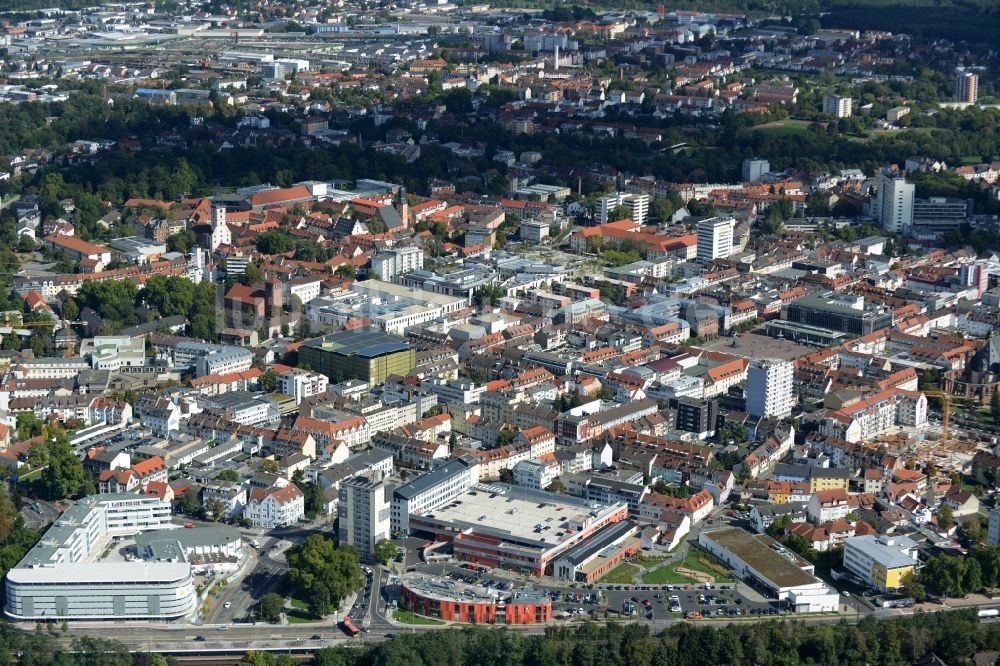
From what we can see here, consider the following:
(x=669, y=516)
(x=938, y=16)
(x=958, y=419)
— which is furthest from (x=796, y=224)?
(x=938, y=16)

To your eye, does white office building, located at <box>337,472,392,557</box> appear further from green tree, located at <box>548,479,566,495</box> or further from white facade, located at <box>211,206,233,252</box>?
white facade, located at <box>211,206,233,252</box>

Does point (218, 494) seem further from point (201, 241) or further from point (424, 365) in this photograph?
point (201, 241)

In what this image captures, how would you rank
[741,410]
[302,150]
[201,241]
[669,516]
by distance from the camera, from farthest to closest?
[302,150], [201,241], [741,410], [669,516]

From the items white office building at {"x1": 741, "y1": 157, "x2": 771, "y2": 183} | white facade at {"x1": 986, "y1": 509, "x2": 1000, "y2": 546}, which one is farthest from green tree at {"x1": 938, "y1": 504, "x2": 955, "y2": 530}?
white office building at {"x1": 741, "y1": 157, "x2": 771, "y2": 183}

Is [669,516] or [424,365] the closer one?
[669,516]

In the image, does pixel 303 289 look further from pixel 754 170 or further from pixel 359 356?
pixel 754 170
